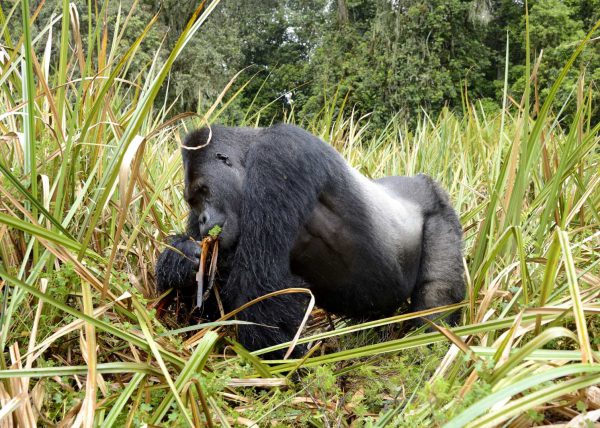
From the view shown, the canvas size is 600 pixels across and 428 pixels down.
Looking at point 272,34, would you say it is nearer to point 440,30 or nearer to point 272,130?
point 440,30

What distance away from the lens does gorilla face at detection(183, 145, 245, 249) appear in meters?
2.52

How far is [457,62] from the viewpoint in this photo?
17.7m

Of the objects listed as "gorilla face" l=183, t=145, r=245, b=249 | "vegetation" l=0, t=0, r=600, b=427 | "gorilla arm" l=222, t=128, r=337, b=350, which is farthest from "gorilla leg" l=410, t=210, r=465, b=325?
"gorilla face" l=183, t=145, r=245, b=249

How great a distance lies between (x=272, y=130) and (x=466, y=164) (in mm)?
2232

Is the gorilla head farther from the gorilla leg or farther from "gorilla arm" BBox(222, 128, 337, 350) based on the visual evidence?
the gorilla leg

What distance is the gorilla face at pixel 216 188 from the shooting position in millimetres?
2516

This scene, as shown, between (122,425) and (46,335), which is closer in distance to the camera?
(122,425)

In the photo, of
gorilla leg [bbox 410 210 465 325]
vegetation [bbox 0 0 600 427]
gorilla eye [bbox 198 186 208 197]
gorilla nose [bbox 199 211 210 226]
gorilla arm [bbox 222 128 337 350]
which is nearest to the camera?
vegetation [bbox 0 0 600 427]

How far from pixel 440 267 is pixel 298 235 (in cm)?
73

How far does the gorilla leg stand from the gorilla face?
3.04 ft

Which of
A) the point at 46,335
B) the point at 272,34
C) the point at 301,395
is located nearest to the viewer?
the point at 46,335

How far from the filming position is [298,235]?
2.56 m

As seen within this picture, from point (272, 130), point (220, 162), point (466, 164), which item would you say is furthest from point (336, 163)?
point (466, 164)

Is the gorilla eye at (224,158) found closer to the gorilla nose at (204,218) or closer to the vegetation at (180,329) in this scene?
the gorilla nose at (204,218)
